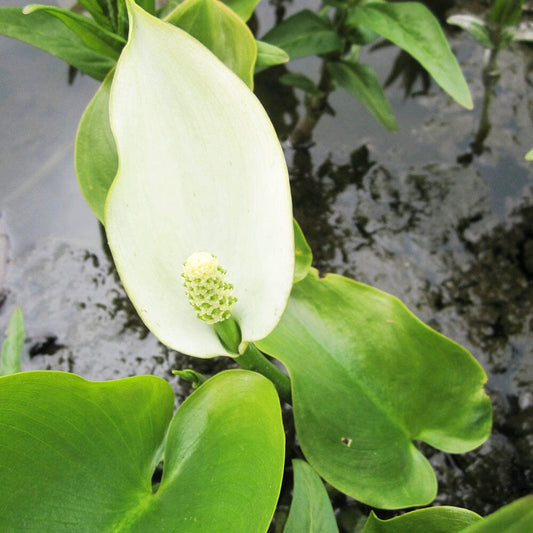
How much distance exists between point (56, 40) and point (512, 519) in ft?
2.12

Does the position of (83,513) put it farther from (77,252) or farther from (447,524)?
(77,252)

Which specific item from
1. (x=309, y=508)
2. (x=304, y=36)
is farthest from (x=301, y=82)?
(x=309, y=508)

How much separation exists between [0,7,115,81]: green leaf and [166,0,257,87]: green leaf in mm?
125

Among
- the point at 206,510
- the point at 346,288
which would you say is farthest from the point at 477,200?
the point at 206,510

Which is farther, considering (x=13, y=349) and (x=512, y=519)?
(x=13, y=349)

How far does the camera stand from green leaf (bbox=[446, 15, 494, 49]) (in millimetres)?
847

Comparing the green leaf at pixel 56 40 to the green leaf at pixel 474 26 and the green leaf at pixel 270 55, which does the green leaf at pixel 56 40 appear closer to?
the green leaf at pixel 270 55

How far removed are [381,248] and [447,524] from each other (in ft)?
1.48

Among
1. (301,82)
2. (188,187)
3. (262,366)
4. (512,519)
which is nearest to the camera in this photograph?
(512,519)

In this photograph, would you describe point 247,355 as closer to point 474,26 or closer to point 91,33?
point 91,33

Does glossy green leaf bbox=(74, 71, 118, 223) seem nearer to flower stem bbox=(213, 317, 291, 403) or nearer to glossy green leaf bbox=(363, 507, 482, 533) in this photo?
flower stem bbox=(213, 317, 291, 403)

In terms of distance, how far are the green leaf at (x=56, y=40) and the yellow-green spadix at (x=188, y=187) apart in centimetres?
27

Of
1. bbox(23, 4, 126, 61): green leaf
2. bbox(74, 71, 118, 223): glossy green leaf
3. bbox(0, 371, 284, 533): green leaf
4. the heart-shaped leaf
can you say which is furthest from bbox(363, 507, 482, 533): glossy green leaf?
bbox(23, 4, 126, 61): green leaf

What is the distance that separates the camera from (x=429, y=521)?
51 cm
